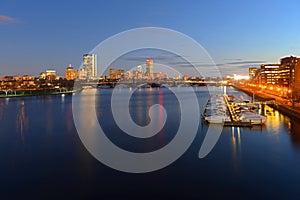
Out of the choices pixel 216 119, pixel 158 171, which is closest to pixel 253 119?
pixel 216 119

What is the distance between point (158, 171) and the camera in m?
3.04

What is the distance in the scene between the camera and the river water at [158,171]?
8.21 ft

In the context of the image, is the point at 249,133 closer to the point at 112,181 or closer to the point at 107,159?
the point at 107,159

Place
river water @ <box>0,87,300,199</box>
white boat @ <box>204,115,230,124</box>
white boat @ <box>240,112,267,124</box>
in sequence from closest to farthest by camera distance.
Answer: river water @ <box>0,87,300,199</box> < white boat @ <box>240,112,267,124</box> < white boat @ <box>204,115,230,124</box>

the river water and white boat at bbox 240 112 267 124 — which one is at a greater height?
white boat at bbox 240 112 267 124

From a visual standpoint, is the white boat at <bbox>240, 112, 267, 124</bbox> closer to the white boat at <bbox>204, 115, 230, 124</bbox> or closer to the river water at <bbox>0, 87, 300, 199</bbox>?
the white boat at <bbox>204, 115, 230, 124</bbox>

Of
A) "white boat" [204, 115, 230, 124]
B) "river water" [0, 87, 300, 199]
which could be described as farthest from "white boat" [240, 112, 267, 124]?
"river water" [0, 87, 300, 199]

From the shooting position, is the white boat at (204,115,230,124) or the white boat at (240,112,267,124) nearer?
the white boat at (240,112,267,124)

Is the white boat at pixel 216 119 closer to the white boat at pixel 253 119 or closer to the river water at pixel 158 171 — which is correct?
the white boat at pixel 253 119

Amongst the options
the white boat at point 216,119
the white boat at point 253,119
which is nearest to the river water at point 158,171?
the white boat at point 253,119

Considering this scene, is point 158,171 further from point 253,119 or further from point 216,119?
point 253,119

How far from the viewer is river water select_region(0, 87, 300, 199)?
2502 mm

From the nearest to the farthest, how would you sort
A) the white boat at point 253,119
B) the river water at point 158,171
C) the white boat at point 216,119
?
the river water at point 158,171, the white boat at point 253,119, the white boat at point 216,119

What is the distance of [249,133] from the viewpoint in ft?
15.9
